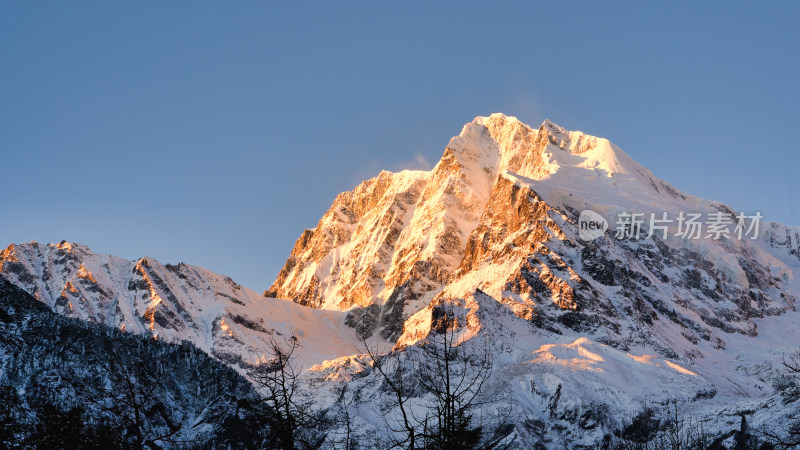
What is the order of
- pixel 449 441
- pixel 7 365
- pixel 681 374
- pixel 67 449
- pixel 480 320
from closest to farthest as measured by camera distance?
1. pixel 449 441
2. pixel 67 449
3. pixel 7 365
4. pixel 681 374
5. pixel 480 320

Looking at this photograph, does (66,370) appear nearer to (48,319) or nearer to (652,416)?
(48,319)

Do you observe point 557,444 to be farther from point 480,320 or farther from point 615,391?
point 480,320

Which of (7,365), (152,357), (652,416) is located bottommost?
(652,416)

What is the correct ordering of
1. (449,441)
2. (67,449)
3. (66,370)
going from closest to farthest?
(449,441)
(67,449)
(66,370)

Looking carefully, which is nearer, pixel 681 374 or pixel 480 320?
pixel 681 374

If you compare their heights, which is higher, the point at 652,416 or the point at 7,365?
the point at 7,365

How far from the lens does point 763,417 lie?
130 meters

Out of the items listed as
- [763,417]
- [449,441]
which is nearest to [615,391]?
[763,417]

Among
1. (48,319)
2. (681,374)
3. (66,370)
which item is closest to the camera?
(66,370)

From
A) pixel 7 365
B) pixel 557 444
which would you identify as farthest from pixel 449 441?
pixel 557 444

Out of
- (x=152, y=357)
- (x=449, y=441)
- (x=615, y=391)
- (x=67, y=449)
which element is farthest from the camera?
(x=615, y=391)

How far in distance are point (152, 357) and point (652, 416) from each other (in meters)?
92.8

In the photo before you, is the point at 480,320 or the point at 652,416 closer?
the point at 652,416

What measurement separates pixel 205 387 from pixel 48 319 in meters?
35.0
